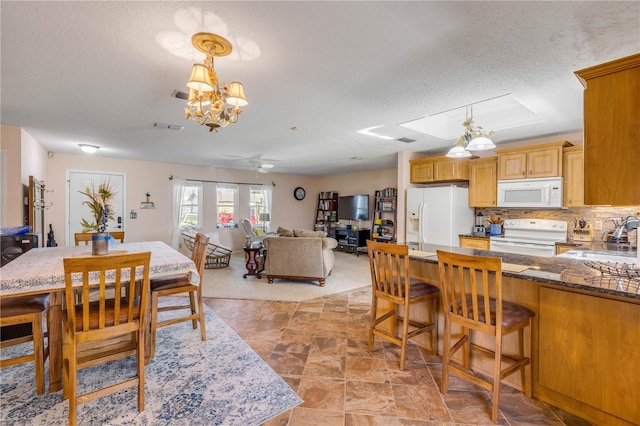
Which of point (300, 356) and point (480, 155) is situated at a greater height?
point (480, 155)

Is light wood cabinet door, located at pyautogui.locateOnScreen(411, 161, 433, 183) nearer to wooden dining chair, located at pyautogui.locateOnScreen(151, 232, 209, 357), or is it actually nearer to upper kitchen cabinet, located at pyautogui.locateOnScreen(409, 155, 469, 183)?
upper kitchen cabinet, located at pyautogui.locateOnScreen(409, 155, 469, 183)

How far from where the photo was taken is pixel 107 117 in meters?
3.49

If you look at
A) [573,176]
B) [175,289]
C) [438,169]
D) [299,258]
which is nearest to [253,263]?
[299,258]

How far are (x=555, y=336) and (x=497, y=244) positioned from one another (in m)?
2.82

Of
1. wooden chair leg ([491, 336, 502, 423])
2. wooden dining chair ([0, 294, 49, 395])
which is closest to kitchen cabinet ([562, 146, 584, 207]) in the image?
wooden chair leg ([491, 336, 502, 423])

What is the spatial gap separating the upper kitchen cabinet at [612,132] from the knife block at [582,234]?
2.92m

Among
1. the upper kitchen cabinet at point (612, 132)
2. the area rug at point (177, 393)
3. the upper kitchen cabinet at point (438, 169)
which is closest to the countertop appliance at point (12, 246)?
the area rug at point (177, 393)

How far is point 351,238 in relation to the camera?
26.3 feet

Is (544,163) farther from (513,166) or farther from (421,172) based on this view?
(421,172)

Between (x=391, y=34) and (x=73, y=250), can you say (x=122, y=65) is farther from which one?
(x=391, y=34)

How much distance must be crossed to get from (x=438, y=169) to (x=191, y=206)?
19.2 ft

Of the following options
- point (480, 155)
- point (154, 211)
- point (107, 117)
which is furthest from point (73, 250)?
point (480, 155)

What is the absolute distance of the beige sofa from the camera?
183 inches

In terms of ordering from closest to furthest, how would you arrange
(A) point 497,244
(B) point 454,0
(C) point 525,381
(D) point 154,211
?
(B) point 454,0, (C) point 525,381, (A) point 497,244, (D) point 154,211
